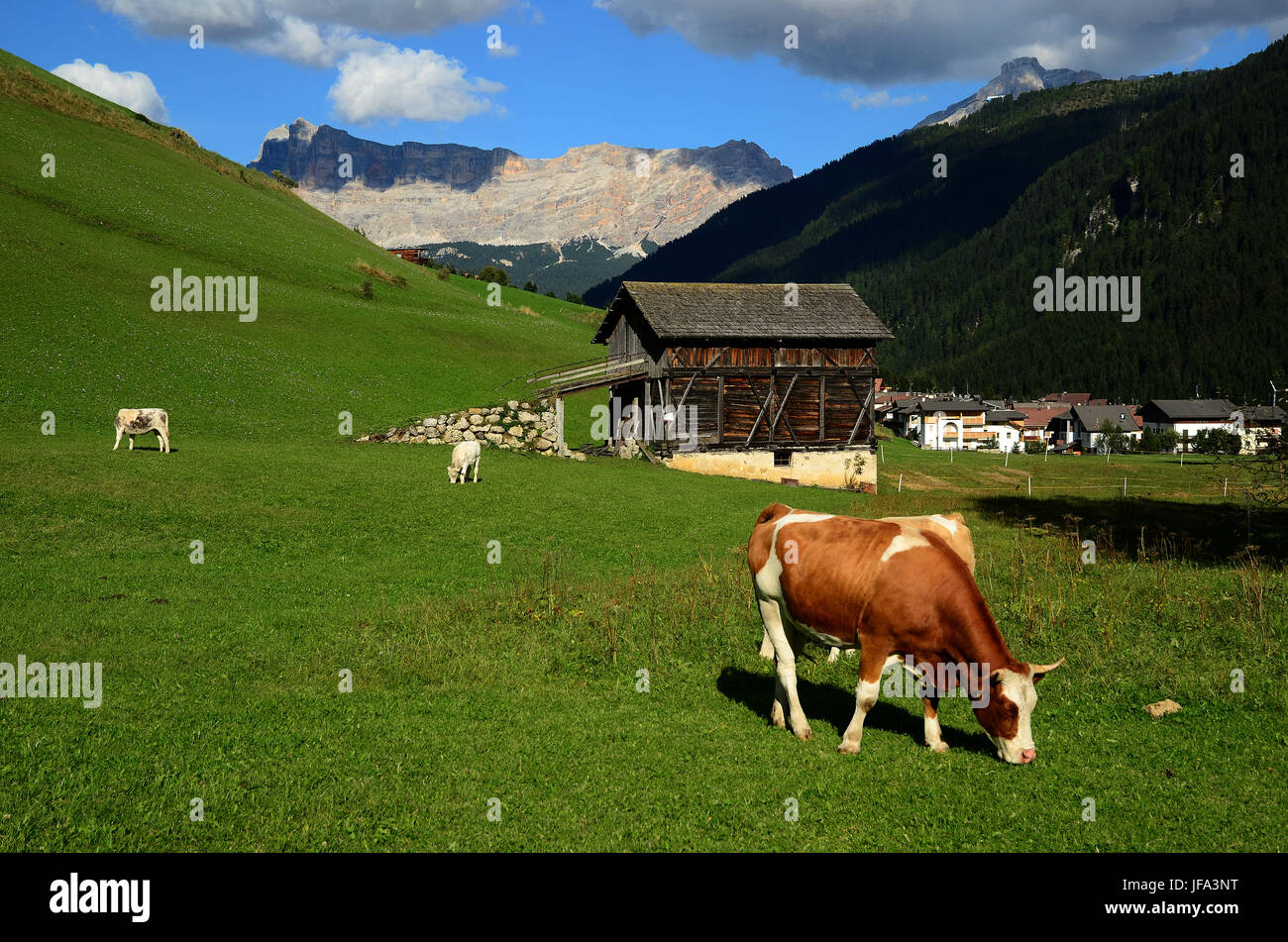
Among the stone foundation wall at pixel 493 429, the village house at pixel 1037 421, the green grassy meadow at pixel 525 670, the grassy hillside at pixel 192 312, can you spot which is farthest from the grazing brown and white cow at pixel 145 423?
the village house at pixel 1037 421

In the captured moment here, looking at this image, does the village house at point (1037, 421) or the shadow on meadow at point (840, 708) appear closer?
the shadow on meadow at point (840, 708)

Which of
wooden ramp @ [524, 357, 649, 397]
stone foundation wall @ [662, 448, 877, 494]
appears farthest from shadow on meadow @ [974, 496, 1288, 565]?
wooden ramp @ [524, 357, 649, 397]

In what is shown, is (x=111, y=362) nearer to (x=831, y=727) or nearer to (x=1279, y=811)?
(x=831, y=727)

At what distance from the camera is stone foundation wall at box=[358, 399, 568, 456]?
1494 inches

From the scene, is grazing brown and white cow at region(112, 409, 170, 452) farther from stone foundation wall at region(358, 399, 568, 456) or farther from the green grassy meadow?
stone foundation wall at region(358, 399, 568, 456)

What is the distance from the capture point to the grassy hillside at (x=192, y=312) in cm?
3694

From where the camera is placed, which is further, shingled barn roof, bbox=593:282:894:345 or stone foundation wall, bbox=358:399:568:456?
shingled barn roof, bbox=593:282:894:345

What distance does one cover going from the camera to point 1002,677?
26.1 ft

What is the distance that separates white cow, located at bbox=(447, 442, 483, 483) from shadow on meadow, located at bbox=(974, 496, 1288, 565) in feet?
62.5

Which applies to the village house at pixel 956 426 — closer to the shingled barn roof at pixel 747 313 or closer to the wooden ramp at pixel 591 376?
the shingled barn roof at pixel 747 313

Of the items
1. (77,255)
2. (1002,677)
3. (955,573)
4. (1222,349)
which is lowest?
(1002,677)

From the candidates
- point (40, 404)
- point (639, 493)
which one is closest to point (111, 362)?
point (40, 404)

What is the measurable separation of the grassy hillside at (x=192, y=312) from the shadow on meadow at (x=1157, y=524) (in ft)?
92.1

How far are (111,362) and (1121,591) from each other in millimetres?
42336
